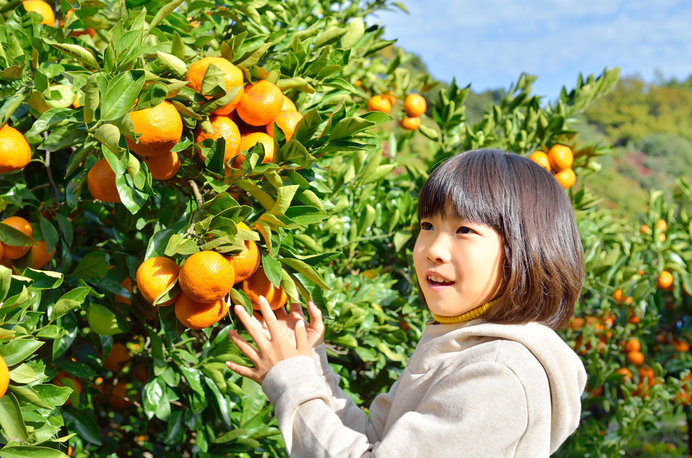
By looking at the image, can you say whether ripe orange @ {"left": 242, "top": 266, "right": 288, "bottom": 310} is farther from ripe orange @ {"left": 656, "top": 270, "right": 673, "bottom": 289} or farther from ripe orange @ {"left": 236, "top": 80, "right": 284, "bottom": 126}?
ripe orange @ {"left": 656, "top": 270, "right": 673, "bottom": 289}

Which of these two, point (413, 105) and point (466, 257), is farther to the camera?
point (413, 105)

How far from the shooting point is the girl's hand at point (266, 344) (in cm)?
99

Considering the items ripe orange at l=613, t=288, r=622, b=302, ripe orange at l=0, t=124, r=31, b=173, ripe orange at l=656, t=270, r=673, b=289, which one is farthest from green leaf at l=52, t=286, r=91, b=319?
ripe orange at l=656, t=270, r=673, b=289

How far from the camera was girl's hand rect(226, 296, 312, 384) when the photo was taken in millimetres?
990

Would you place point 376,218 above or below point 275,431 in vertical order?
above

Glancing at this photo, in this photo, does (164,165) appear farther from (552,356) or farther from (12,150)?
(552,356)

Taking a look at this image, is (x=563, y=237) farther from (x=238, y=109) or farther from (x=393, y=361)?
(x=393, y=361)

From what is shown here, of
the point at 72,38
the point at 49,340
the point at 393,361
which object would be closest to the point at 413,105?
the point at 393,361

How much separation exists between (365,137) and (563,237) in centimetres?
36

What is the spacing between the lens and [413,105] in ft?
6.91

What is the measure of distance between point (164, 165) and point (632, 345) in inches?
88.7

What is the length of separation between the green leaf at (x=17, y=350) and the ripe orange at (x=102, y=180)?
24 centimetres

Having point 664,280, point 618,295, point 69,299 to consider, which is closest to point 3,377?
point 69,299

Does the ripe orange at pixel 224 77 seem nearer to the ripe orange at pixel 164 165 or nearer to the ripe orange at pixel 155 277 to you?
the ripe orange at pixel 164 165
